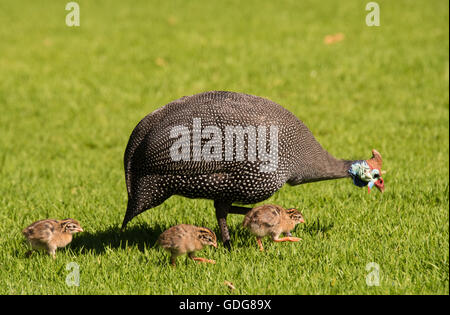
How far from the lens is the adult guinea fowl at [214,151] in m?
3.95

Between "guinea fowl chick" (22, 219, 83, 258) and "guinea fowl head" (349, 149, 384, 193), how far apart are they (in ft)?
6.88

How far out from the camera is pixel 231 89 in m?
8.70

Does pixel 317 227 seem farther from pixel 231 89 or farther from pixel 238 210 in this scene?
pixel 231 89

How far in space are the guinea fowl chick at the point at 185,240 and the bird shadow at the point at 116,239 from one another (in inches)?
13.3

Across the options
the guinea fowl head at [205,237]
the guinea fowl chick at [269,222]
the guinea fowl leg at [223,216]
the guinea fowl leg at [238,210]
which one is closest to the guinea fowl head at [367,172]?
the guinea fowl chick at [269,222]

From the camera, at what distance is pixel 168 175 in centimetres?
403

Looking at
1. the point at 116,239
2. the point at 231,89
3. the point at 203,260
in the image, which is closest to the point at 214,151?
the point at 203,260

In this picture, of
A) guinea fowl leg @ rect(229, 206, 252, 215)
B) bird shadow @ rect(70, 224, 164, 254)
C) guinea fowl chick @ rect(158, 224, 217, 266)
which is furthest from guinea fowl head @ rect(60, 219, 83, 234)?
guinea fowl leg @ rect(229, 206, 252, 215)

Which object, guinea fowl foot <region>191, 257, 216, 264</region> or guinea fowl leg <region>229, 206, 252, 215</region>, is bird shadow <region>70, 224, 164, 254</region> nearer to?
guinea fowl foot <region>191, 257, 216, 264</region>

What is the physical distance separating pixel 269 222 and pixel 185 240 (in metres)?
0.63

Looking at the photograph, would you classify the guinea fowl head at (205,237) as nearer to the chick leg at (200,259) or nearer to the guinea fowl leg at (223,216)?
the chick leg at (200,259)

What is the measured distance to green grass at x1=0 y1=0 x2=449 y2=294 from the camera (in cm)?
392

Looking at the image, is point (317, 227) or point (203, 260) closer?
point (203, 260)

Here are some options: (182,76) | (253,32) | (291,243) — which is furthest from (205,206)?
(253,32)
